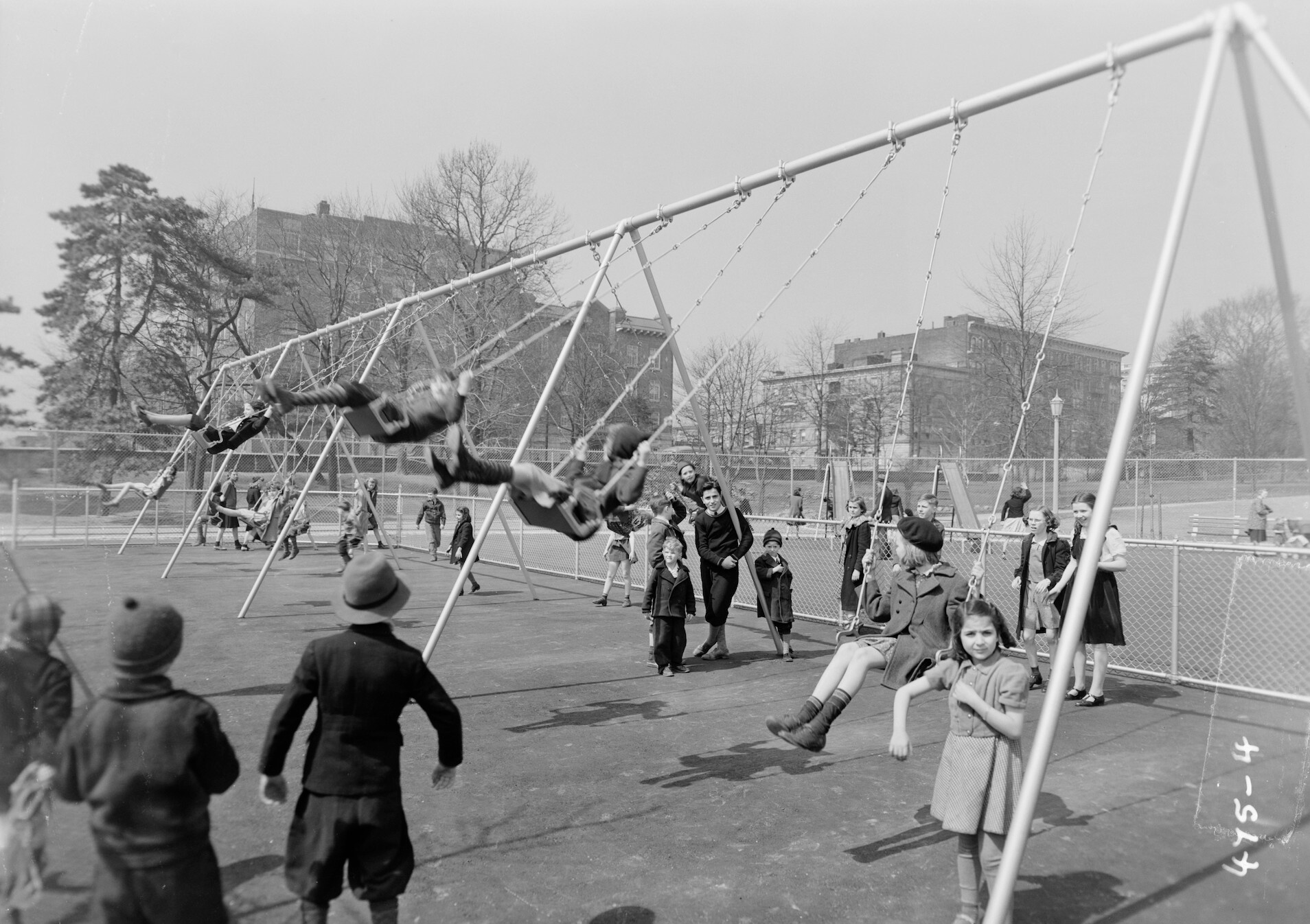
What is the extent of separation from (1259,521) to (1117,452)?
19.3 meters

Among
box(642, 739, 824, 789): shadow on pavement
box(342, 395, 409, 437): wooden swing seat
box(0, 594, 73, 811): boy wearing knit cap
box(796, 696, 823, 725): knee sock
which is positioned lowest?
box(642, 739, 824, 789): shadow on pavement

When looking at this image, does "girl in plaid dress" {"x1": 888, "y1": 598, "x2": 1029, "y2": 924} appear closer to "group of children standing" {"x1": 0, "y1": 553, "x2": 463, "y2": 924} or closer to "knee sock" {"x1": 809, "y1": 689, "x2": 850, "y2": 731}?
"knee sock" {"x1": 809, "y1": 689, "x2": 850, "y2": 731}

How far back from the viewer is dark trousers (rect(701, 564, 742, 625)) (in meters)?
9.64

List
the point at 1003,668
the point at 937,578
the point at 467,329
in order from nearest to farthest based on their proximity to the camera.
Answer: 1. the point at 1003,668
2. the point at 937,578
3. the point at 467,329

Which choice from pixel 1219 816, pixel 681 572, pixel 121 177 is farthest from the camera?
pixel 681 572

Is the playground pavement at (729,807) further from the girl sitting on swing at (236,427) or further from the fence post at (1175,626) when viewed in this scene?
the girl sitting on swing at (236,427)

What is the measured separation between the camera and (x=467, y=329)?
24969 mm

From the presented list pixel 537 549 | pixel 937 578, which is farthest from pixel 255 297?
pixel 937 578

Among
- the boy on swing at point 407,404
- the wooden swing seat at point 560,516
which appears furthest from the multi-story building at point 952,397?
the boy on swing at point 407,404

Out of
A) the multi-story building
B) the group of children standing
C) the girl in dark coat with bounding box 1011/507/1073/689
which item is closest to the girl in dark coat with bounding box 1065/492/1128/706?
the girl in dark coat with bounding box 1011/507/1073/689

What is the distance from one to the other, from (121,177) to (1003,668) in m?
6.10

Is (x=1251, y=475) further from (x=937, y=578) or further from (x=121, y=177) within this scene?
(x=121, y=177)

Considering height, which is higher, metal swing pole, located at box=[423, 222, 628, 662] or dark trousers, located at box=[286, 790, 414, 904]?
metal swing pole, located at box=[423, 222, 628, 662]

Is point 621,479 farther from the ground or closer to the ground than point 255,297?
closer to the ground
